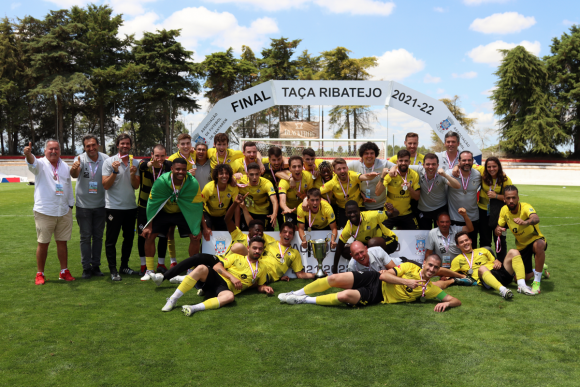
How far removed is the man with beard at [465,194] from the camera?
5949 mm

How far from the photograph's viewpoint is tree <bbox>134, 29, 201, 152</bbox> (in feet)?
130

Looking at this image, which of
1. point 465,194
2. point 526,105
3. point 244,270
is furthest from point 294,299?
point 526,105

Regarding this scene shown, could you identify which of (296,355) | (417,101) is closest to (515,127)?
(417,101)

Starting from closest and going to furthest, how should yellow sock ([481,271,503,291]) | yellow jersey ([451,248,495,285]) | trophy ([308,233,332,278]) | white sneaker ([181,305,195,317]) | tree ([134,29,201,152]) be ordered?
white sneaker ([181,305,195,317]) → yellow sock ([481,271,503,291]) → yellow jersey ([451,248,495,285]) → trophy ([308,233,332,278]) → tree ([134,29,201,152])

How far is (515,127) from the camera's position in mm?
42906

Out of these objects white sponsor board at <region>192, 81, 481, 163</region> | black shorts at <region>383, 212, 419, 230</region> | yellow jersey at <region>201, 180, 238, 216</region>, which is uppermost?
white sponsor board at <region>192, 81, 481, 163</region>

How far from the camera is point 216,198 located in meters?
6.00

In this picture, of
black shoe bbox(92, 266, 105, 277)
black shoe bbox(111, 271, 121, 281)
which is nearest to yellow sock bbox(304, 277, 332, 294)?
black shoe bbox(111, 271, 121, 281)

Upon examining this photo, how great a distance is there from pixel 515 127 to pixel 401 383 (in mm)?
46521

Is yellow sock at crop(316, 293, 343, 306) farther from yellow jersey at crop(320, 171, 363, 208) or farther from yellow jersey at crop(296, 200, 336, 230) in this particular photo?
yellow jersey at crop(320, 171, 363, 208)

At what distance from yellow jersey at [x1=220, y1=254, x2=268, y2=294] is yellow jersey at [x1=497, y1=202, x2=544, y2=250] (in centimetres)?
330

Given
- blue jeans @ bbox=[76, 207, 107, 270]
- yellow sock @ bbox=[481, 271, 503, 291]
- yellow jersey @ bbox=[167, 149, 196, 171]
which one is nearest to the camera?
yellow sock @ bbox=[481, 271, 503, 291]

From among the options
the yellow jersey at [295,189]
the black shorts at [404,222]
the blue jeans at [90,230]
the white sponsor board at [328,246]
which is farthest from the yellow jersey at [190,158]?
the black shorts at [404,222]

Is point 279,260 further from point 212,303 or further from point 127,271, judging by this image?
point 127,271
